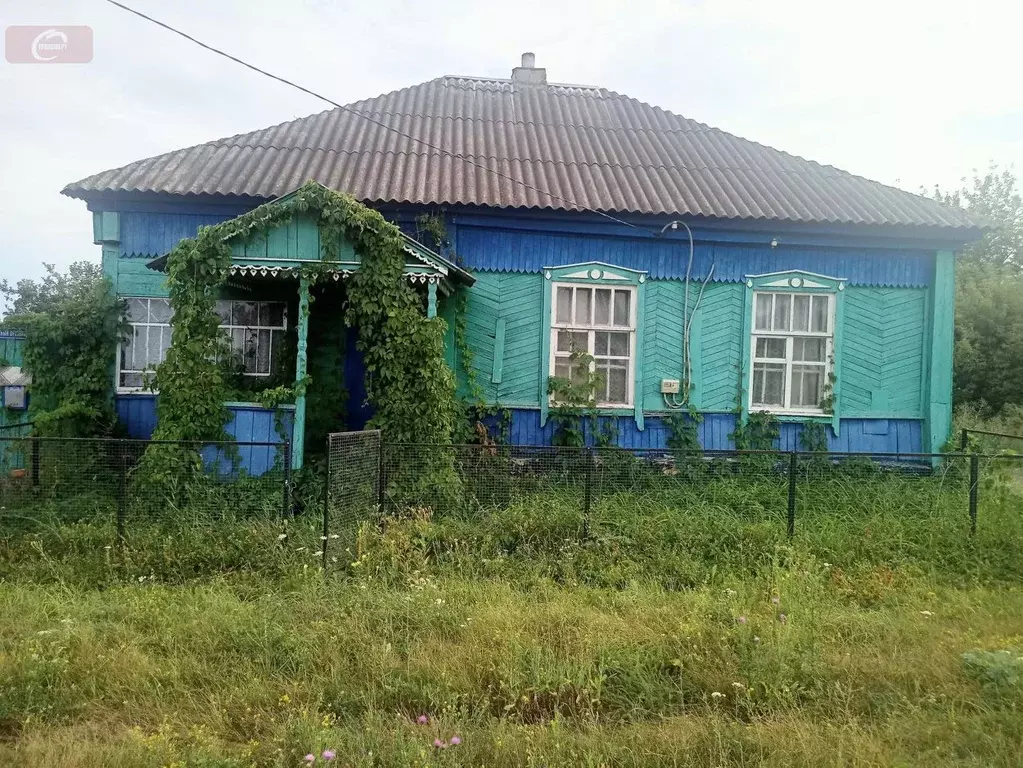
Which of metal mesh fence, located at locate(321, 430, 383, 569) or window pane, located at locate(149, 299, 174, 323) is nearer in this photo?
metal mesh fence, located at locate(321, 430, 383, 569)

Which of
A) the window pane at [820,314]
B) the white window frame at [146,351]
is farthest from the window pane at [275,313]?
the window pane at [820,314]

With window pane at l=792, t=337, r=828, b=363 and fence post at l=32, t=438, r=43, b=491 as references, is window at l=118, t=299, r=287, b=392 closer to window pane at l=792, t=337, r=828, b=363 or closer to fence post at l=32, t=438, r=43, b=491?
fence post at l=32, t=438, r=43, b=491

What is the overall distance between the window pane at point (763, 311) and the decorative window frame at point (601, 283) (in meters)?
1.69

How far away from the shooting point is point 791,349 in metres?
9.58

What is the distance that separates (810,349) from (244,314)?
790 centimetres

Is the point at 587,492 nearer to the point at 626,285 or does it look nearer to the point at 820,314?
the point at 626,285

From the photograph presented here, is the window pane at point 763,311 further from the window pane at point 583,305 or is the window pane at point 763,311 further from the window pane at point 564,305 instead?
the window pane at point 564,305

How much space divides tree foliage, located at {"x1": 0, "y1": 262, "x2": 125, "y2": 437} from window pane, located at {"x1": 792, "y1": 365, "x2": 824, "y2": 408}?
30.3ft

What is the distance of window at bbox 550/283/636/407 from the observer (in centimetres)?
934

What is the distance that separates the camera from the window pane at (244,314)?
9016 millimetres


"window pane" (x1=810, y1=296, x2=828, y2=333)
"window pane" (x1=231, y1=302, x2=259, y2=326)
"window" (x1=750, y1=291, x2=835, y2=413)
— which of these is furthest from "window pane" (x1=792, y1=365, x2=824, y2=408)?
"window pane" (x1=231, y1=302, x2=259, y2=326)

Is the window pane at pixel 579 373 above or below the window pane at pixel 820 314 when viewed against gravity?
below

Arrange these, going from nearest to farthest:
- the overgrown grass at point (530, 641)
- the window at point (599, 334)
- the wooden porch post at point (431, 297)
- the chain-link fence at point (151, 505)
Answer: the overgrown grass at point (530, 641)
the chain-link fence at point (151, 505)
the wooden porch post at point (431, 297)
the window at point (599, 334)

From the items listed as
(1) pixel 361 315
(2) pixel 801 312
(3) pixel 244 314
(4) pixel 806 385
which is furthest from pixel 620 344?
(3) pixel 244 314
